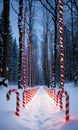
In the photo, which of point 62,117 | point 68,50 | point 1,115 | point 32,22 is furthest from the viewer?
point 68,50

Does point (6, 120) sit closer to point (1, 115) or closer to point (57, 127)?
point (1, 115)

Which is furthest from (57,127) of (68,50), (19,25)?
(68,50)

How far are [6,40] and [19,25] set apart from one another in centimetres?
777

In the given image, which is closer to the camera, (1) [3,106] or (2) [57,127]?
(2) [57,127]

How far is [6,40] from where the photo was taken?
18859 mm

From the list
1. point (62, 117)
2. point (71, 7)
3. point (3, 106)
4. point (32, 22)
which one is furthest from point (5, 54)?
point (32, 22)

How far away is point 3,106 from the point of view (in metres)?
12.1

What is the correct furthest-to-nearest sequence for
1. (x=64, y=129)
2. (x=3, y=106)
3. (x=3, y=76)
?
(x=3, y=76) → (x=3, y=106) → (x=64, y=129)

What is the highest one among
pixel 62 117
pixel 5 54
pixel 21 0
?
pixel 21 0

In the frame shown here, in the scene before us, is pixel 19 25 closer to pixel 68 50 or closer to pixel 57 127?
pixel 57 127

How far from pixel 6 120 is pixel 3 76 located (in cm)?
957

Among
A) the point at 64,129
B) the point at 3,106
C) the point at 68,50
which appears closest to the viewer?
the point at 64,129

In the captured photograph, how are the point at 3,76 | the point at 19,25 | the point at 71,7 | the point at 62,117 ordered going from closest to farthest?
1. the point at 62,117
2. the point at 3,76
3. the point at 19,25
4. the point at 71,7

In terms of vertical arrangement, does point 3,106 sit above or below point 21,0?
below
